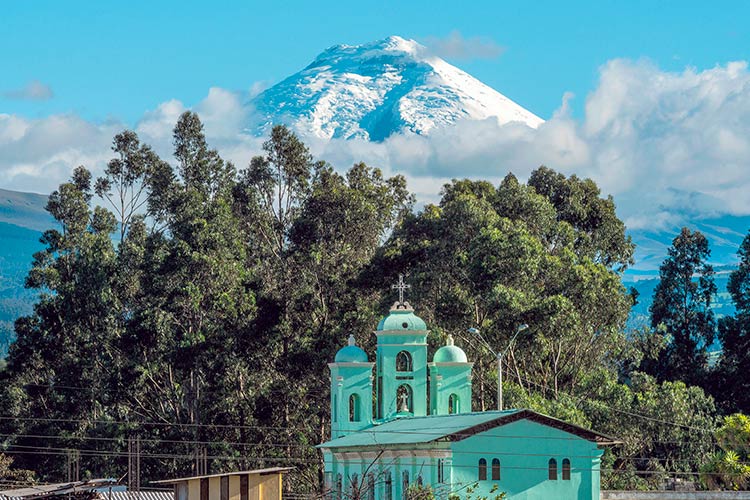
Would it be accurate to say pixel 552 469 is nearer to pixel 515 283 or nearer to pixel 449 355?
pixel 449 355

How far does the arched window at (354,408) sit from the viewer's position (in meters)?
69.8

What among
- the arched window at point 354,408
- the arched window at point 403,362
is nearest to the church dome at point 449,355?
the arched window at point 403,362

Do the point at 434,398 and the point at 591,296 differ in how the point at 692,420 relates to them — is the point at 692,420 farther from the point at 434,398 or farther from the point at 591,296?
the point at 434,398

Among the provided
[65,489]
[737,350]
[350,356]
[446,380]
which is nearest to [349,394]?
[350,356]

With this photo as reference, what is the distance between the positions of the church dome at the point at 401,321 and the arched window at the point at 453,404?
11.7 feet

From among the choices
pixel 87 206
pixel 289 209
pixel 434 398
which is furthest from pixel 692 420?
pixel 87 206

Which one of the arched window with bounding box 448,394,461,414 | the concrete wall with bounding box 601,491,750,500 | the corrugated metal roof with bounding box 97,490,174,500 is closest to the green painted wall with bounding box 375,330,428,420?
the arched window with bounding box 448,394,461,414

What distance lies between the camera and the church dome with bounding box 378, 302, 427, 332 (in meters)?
69.2

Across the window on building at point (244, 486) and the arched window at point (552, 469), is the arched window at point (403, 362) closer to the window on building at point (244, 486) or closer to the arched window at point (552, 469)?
the arched window at point (552, 469)

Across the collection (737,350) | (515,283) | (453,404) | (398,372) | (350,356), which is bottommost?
(453,404)

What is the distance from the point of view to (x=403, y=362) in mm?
72562

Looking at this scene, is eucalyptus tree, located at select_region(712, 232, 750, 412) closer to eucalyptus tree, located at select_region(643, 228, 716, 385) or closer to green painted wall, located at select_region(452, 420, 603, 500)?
eucalyptus tree, located at select_region(643, 228, 716, 385)

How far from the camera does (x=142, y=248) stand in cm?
9019

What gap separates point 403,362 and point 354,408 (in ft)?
12.8
